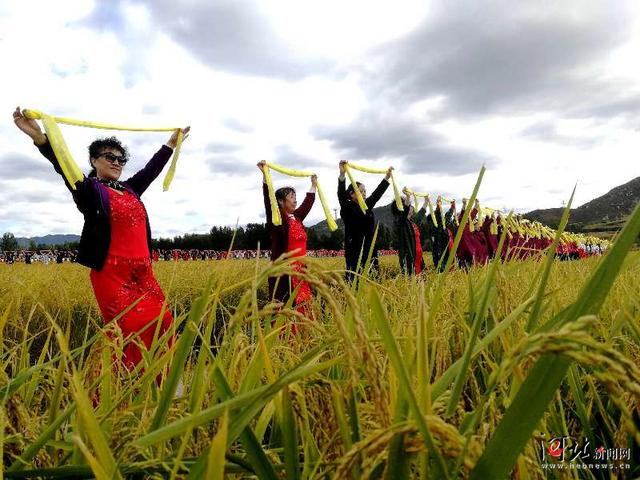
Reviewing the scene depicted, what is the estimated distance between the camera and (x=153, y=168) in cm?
346

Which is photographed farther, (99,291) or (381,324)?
(99,291)

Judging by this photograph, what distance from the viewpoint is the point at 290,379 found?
51 cm

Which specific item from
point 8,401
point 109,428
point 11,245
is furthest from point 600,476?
point 11,245

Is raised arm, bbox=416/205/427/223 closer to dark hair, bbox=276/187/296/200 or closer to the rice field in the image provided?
dark hair, bbox=276/187/296/200

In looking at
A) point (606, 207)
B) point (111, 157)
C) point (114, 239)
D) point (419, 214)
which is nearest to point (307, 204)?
point (111, 157)

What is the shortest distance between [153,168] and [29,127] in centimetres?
89

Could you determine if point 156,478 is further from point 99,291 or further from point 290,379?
point 99,291

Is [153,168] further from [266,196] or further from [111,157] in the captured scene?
[266,196]

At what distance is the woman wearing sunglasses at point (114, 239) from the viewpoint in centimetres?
279

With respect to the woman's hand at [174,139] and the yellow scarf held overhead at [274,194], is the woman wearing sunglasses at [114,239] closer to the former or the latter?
the woman's hand at [174,139]

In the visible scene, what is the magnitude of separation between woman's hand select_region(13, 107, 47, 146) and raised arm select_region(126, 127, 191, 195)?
650mm

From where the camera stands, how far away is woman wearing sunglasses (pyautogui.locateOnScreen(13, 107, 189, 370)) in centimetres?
279

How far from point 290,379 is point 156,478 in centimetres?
30

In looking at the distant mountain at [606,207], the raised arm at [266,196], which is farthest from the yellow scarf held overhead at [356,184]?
the distant mountain at [606,207]
